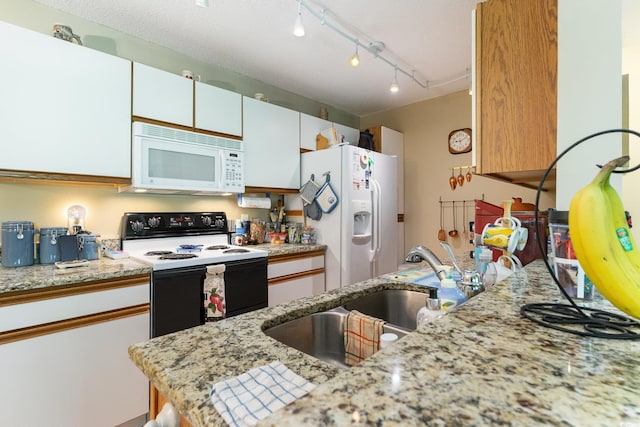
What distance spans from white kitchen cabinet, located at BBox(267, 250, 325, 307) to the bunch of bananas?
200 cm


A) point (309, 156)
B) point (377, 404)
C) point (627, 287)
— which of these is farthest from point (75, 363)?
point (309, 156)

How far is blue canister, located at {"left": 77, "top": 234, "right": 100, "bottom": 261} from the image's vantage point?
6.32 ft

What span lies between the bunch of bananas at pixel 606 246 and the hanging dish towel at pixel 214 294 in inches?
71.6

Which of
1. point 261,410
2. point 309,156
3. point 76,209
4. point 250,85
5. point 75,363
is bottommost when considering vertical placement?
point 75,363

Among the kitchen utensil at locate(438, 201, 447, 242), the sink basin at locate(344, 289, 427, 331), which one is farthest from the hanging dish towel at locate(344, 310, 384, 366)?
the kitchen utensil at locate(438, 201, 447, 242)

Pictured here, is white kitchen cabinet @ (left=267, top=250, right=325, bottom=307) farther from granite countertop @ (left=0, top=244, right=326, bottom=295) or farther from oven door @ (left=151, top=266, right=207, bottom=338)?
granite countertop @ (left=0, top=244, right=326, bottom=295)

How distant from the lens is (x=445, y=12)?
77.6 inches

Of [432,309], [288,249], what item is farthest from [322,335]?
[288,249]

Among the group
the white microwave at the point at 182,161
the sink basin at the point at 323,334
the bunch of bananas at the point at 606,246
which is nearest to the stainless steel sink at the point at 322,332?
the sink basin at the point at 323,334

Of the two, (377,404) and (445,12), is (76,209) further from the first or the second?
(445,12)

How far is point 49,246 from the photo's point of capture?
183 centimetres

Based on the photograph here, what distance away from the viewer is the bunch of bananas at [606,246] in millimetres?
555

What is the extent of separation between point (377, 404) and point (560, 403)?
21cm

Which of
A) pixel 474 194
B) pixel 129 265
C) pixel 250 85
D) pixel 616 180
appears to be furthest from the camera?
pixel 474 194
